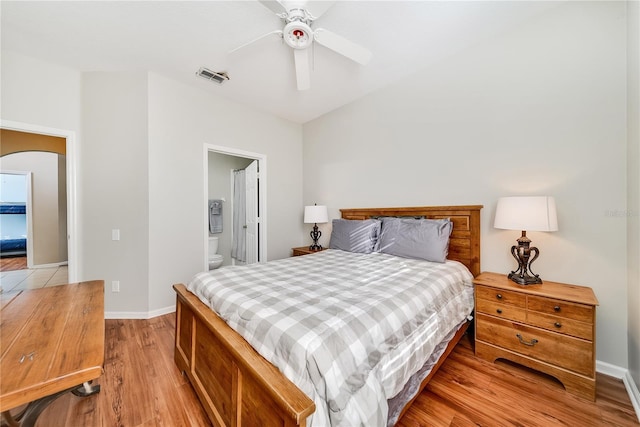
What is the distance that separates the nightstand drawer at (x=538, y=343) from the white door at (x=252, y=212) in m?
3.12

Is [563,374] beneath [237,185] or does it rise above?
beneath

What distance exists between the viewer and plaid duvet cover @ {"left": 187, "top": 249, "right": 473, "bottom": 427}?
2.98 ft

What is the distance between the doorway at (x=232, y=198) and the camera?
3.88 meters

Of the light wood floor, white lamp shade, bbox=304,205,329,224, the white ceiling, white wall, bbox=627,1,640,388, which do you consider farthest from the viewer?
white lamp shade, bbox=304,205,329,224

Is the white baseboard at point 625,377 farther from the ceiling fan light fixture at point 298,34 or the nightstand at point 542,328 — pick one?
the ceiling fan light fixture at point 298,34

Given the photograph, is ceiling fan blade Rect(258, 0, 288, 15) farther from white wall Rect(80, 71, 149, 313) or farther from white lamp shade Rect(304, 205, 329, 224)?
white lamp shade Rect(304, 205, 329, 224)

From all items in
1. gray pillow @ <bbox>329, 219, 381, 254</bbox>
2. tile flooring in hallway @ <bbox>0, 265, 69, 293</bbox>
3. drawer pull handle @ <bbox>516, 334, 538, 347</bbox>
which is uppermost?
gray pillow @ <bbox>329, 219, 381, 254</bbox>

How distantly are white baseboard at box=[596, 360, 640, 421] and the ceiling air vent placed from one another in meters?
4.32

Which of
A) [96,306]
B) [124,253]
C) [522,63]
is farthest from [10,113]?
[522,63]

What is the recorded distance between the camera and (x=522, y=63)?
2148 mm

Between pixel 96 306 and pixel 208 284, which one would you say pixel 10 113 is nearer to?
pixel 96 306

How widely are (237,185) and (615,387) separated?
16.8ft

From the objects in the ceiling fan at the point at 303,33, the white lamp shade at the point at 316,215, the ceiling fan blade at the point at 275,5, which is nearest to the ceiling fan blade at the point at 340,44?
the ceiling fan at the point at 303,33

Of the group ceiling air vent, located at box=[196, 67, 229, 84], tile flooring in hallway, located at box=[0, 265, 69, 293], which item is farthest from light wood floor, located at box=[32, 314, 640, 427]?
tile flooring in hallway, located at box=[0, 265, 69, 293]
